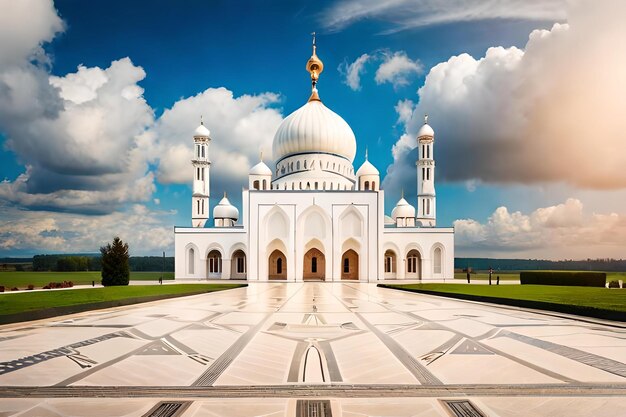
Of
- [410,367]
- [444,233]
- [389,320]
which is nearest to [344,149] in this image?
[444,233]

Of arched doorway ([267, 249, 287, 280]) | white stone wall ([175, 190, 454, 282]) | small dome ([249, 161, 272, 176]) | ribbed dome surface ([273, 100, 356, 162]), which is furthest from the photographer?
ribbed dome surface ([273, 100, 356, 162])

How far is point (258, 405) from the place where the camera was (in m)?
3.48

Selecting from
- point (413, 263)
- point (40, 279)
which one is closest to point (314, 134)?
point (413, 263)

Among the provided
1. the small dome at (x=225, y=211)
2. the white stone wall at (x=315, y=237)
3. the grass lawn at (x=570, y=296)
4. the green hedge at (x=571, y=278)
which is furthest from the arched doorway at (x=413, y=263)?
the small dome at (x=225, y=211)

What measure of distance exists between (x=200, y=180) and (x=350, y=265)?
13908 millimetres

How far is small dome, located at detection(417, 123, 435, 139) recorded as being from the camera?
32969 mm

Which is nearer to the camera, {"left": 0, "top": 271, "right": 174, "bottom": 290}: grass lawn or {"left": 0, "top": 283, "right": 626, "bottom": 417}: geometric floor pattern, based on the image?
{"left": 0, "top": 283, "right": 626, "bottom": 417}: geometric floor pattern

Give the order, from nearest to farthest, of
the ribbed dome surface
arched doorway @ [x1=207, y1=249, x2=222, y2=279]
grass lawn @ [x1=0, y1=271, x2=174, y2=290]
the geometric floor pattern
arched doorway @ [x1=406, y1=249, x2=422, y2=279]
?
the geometric floor pattern
grass lawn @ [x1=0, y1=271, x2=174, y2=290]
arched doorway @ [x1=207, y1=249, x2=222, y2=279]
arched doorway @ [x1=406, y1=249, x2=422, y2=279]
the ribbed dome surface

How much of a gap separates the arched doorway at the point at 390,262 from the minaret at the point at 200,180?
593 inches

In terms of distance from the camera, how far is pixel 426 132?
33.0m

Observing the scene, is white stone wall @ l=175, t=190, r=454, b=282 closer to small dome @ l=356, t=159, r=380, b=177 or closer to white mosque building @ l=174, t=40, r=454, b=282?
white mosque building @ l=174, t=40, r=454, b=282

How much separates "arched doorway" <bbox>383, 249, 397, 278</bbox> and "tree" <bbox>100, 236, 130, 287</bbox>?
18857 millimetres

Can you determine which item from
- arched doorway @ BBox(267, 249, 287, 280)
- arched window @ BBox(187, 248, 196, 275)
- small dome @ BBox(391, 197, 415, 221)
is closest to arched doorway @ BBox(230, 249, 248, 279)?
arched doorway @ BBox(267, 249, 287, 280)

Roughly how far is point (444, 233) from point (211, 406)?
2898cm
